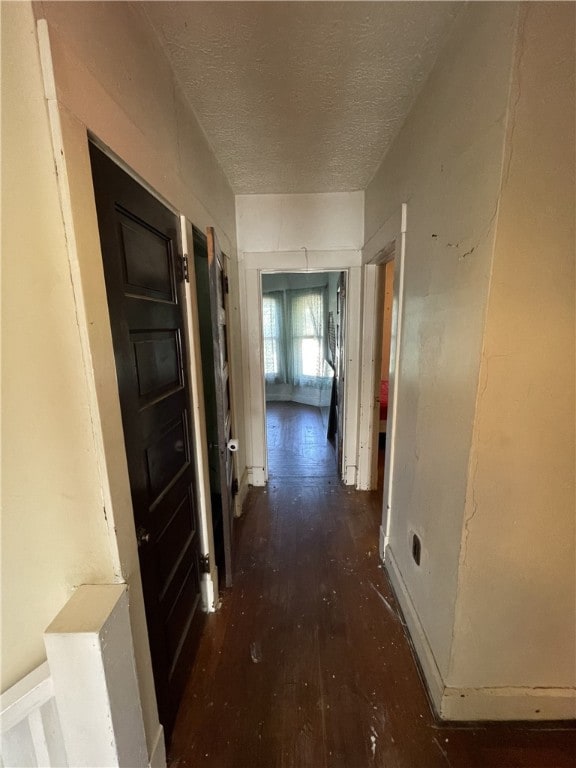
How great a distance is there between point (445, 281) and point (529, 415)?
0.56 metres

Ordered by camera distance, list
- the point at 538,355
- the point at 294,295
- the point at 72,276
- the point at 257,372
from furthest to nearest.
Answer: the point at 294,295 → the point at 257,372 → the point at 538,355 → the point at 72,276

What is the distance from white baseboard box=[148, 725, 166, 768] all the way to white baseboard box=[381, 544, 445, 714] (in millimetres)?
1030

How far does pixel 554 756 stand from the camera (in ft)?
3.56

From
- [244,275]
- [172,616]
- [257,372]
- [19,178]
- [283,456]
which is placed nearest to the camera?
[19,178]

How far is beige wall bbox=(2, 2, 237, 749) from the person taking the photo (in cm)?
60

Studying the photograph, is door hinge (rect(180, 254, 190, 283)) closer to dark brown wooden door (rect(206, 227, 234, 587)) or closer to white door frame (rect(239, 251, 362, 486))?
dark brown wooden door (rect(206, 227, 234, 587))

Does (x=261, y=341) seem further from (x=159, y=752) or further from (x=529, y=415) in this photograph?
(x=159, y=752)

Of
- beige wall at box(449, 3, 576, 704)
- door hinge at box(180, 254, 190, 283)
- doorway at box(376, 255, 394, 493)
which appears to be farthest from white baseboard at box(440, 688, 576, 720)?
door hinge at box(180, 254, 190, 283)

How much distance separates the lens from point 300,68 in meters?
1.22

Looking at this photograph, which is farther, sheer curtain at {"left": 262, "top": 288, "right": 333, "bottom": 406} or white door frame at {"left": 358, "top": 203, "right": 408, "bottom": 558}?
sheer curtain at {"left": 262, "top": 288, "right": 333, "bottom": 406}

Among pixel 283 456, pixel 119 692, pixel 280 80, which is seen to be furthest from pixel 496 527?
pixel 283 456

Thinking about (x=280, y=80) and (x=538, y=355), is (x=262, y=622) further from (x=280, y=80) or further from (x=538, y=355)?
(x=280, y=80)

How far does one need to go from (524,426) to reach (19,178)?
4.75ft

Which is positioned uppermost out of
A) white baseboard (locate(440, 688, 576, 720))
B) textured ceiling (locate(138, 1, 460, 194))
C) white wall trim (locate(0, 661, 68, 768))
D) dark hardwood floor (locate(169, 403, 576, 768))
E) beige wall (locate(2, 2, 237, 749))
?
textured ceiling (locate(138, 1, 460, 194))
